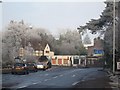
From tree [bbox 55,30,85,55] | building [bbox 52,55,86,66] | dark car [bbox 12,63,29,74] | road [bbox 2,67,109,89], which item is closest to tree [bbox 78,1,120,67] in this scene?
dark car [bbox 12,63,29,74]

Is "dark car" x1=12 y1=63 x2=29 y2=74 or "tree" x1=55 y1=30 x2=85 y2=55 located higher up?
"tree" x1=55 y1=30 x2=85 y2=55

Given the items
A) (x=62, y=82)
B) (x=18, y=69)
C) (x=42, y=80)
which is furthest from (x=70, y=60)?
(x=62, y=82)

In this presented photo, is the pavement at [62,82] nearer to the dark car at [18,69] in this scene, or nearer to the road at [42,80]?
the road at [42,80]

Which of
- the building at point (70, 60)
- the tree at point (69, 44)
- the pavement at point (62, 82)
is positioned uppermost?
the tree at point (69, 44)

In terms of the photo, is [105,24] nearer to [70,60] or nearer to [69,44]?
[70,60]

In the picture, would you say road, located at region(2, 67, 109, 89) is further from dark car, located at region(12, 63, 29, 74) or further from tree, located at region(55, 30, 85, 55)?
tree, located at region(55, 30, 85, 55)

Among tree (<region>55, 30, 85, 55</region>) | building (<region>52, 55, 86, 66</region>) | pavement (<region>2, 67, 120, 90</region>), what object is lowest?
building (<region>52, 55, 86, 66</region>)

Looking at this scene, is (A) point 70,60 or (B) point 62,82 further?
(A) point 70,60

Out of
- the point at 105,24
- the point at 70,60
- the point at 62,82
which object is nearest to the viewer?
the point at 62,82

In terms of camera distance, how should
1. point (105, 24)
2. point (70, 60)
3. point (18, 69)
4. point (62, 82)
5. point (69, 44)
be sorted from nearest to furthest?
point (62, 82) < point (18, 69) < point (105, 24) < point (70, 60) < point (69, 44)

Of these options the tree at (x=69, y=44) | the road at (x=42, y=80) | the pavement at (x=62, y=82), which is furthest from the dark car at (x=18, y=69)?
the tree at (x=69, y=44)

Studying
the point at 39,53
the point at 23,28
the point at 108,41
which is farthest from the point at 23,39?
the point at 108,41

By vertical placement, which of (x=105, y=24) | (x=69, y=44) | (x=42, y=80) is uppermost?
(x=105, y=24)

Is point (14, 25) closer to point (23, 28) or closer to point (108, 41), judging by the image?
point (23, 28)
